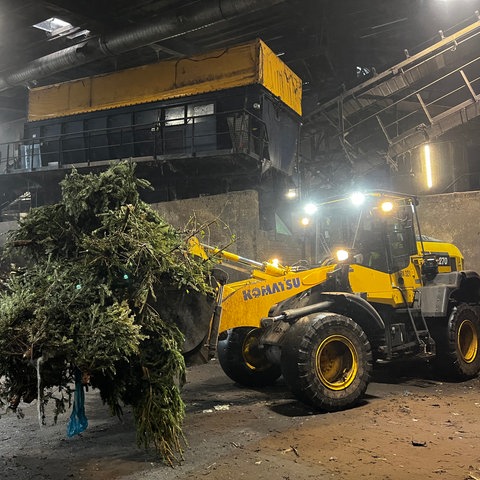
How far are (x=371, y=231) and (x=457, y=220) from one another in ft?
25.9

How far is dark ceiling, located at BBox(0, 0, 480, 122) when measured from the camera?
13.6 meters

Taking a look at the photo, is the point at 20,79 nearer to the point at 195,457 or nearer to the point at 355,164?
the point at 355,164

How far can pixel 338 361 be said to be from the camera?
5824 millimetres

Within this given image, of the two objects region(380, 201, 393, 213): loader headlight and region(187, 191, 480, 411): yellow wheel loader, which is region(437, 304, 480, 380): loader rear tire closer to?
region(187, 191, 480, 411): yellow wheel loader

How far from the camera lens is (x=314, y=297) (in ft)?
21.1

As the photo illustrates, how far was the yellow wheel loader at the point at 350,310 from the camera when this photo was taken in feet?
18.3

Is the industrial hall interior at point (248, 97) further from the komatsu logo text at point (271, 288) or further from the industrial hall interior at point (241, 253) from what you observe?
the komatsu logo text at point (271, 288)

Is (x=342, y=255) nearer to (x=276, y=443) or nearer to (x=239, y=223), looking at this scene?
(x=276, y=443)

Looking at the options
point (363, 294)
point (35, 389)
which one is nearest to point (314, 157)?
point (363, 294)

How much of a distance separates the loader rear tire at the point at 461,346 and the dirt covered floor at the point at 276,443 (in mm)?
744

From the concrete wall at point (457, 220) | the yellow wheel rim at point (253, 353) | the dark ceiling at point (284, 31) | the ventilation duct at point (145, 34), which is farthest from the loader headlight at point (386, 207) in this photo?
the dark ceiling at point (284, 31)

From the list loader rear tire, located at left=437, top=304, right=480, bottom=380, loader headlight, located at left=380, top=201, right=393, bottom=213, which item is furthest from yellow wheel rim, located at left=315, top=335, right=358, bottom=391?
loader rear tire, located at left=437, top=304, right=480, bottom=380

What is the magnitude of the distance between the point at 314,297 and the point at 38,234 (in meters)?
3.67

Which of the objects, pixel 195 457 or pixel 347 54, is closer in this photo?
pixel 195 457
